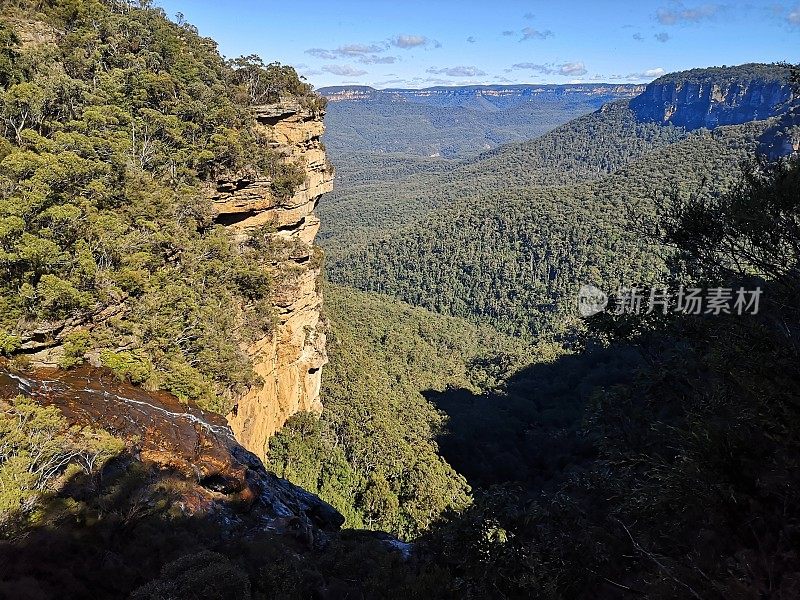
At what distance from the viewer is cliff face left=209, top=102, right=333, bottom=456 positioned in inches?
787

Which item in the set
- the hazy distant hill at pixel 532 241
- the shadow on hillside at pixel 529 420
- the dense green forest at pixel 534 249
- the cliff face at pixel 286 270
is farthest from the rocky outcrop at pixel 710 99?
the cliff face at pixel 286 270

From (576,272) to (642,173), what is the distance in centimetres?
3258

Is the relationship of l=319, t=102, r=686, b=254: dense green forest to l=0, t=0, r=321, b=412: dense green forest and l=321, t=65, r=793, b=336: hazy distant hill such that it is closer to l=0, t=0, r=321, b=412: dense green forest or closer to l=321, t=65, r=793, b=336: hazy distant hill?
l=321, t=65, r=793, b=336: hazy distant hill

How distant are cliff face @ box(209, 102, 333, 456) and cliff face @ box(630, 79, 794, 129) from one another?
138m

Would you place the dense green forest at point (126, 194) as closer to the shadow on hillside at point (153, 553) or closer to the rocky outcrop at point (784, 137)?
the shadow on hillside at point (153, 553)

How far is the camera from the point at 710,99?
162 m

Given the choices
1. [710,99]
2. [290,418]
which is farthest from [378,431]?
[710,99]

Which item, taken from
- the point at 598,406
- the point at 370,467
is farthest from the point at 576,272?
the point at 598,406

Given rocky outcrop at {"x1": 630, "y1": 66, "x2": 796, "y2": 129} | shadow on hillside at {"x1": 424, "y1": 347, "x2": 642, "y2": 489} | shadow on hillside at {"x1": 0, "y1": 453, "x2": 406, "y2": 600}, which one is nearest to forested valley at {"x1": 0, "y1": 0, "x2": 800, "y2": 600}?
shadow on hillside at {"x1": 0, "y1": 453, "x2": 406, "y2": 600}

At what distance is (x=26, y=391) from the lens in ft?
33.0

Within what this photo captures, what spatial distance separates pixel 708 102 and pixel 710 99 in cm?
135

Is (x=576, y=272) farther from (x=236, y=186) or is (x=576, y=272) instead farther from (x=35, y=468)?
(x=35, y=468)

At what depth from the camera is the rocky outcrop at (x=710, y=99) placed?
458 ft

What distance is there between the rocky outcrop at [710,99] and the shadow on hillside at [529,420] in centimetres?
11282
